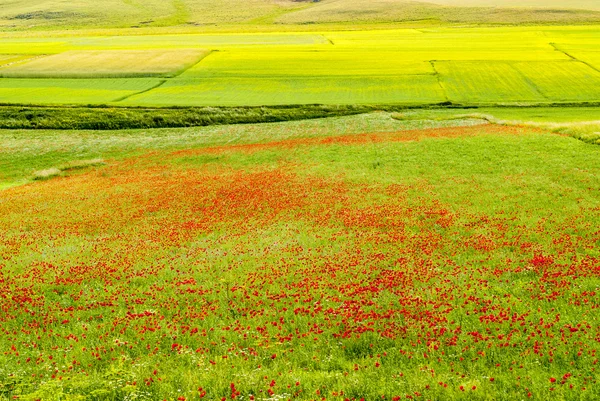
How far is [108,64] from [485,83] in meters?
63.1

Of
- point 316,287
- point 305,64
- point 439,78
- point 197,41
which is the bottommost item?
point 439,78

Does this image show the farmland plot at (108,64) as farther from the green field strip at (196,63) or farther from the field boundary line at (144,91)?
the field boundary line at (144,91)

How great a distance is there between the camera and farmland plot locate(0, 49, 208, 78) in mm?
85000

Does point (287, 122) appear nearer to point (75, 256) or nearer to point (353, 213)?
point (353, 213)

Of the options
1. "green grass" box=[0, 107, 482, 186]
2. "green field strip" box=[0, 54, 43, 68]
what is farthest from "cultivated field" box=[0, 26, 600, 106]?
"green grass" box=[0, 107, 482, 186]

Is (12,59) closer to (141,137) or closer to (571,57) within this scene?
(141,137)

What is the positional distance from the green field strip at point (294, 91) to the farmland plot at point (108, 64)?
10.6 meters

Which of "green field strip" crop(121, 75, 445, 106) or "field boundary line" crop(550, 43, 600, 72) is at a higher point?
"field boundary line" crop(550, 43, 600, 72)

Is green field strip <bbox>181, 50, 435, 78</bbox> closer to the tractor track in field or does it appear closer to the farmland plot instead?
the tractor track in field

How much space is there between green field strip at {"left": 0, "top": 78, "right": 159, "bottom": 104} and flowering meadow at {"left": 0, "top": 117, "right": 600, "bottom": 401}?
1687 inches

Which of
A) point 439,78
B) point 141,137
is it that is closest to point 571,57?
point 439,78

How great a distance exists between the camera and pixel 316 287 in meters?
16.1

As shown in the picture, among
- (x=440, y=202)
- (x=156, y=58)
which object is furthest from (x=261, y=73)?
(x=440, y=202)

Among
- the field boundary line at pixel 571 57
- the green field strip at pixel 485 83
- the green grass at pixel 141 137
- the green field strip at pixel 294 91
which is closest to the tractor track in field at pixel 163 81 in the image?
the green field strip at pixel 294 91
